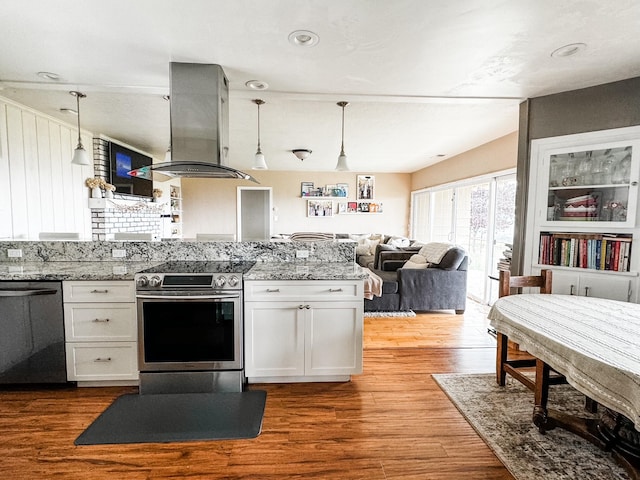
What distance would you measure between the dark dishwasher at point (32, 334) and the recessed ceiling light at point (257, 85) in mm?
2168

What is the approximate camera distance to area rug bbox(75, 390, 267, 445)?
1.75 meters

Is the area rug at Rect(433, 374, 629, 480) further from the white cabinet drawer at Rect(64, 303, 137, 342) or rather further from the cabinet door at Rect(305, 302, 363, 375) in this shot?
the white cabinet drawer at Rect(64, 303, 137, 342)

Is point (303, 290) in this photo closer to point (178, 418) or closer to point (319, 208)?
point (178, 418)

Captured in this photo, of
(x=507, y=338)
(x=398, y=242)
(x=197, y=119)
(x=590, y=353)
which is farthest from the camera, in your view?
(x=398, y=242)

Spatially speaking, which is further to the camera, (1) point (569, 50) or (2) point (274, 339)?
(2) point (274, 339)

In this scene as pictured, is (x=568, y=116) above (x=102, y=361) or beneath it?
above

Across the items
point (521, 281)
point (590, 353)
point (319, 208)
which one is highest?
point (319, 208)

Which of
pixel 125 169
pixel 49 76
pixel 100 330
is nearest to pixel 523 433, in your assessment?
pixel 100 330

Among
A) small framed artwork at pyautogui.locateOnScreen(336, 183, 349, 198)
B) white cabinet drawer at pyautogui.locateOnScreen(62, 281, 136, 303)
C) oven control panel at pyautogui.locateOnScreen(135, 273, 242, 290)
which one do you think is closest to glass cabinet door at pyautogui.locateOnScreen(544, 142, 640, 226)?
oven control panel at pyautogui.locateOnScreen(135, 273, 242, 290)

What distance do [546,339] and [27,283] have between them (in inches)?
128

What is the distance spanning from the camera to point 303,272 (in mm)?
2215

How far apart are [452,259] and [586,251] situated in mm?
1405

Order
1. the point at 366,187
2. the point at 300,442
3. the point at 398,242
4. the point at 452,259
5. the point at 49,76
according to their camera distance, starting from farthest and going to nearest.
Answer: the point at 366,187, the point at 398,242, the point at 452,259, the point at 49,76, the point at 300,442

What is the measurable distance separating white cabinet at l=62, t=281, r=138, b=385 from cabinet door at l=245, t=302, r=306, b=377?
85cm
